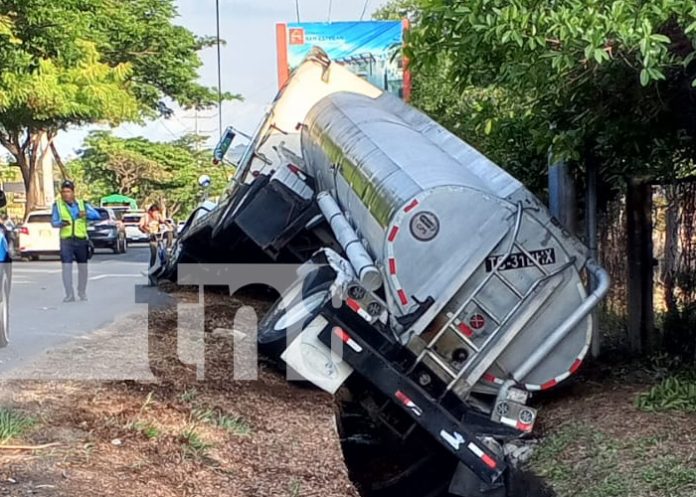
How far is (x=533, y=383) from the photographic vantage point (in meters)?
6.62

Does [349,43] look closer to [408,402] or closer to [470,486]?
[408,402]

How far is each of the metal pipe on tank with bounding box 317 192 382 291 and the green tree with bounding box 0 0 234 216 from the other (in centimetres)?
568

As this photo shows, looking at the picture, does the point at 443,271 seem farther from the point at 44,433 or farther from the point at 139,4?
the point at 139,4

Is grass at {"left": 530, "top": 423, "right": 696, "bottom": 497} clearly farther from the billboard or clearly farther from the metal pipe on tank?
the billboard

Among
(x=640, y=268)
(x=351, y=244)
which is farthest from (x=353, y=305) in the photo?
(x=640, y=268)

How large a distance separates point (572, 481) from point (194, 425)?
2328 millimetres

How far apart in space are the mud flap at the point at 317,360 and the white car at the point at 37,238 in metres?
17.9

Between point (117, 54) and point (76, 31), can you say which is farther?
point (117, 54)

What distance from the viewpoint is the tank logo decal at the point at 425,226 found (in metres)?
6.48

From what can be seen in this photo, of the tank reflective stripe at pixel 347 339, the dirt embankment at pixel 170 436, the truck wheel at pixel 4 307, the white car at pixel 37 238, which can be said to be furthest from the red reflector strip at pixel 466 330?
the white car at pixel 37 238

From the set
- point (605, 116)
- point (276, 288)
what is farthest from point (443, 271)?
point (276, 288)

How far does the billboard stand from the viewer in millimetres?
27125

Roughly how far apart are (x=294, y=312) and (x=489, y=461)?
6.43ft

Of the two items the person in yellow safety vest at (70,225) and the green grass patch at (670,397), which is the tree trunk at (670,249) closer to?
the green grass patch at (670,397)
